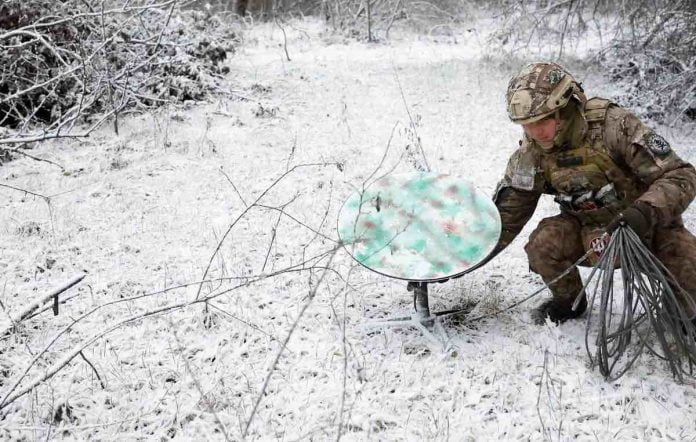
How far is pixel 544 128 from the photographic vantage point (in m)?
2.86

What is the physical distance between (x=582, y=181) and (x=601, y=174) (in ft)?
0.31

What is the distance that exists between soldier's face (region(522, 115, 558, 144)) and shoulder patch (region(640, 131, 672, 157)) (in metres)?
0.40

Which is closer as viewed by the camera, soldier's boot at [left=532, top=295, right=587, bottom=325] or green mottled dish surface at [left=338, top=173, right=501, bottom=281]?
green mottled dish surface at [left=338, top=173, right=501, bottom=281]

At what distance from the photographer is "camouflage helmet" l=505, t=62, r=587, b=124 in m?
2.75

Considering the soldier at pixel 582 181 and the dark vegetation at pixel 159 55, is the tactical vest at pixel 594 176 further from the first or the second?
the dark vegetation at pixel 159 55

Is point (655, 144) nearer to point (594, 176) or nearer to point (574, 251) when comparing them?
point (594, 176)

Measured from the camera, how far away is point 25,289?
12.2 feet

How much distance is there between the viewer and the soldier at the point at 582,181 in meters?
2.69

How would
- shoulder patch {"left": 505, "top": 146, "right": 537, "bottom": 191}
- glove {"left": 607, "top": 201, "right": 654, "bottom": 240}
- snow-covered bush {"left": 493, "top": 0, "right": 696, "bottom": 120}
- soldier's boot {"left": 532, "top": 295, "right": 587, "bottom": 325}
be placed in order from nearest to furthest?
glove {"left": 607, "top": 201, "right": 654, "bottom": 240}, shoulder patch {"left": 505, "top": 146, "right": 537, "bottom": 191}, soldier's boot {"left": 532, "top": 295, "right": 587, "bottom": 325}, snow-covered bush {"left": 493, "top": 0, "right": 696, "bottom": 120}

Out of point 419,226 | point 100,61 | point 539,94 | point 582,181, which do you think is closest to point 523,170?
point 582,181

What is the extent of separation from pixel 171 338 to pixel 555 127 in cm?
231

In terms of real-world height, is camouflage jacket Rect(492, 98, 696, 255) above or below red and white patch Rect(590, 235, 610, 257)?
above

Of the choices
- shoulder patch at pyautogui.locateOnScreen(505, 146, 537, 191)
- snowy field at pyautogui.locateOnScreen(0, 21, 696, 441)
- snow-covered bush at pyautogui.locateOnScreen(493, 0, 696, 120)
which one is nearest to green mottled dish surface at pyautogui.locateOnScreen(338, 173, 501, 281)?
shoulder patch at pyautogui.locateOnScreen(505, 146, 537, 191)

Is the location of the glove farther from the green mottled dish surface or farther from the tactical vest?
the green mottled dish surface
